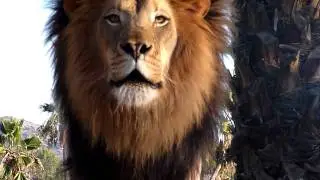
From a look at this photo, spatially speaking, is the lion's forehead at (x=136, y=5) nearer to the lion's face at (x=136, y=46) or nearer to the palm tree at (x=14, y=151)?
the lion's face at (x=136, y=46)

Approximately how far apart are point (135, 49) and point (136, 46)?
0.01 m

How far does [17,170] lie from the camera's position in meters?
19.5

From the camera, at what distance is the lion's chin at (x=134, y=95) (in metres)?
2.16

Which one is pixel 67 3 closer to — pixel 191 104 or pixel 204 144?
pixel 191 104

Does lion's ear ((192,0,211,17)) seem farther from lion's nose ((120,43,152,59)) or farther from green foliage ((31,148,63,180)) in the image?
green foliage ((31,148,63,180))

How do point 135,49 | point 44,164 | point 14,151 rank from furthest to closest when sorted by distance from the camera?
point 44,164 → point 14,151 → point 135,49

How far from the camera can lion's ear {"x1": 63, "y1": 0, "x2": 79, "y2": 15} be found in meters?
2.43

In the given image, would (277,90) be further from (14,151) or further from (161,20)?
(14,151)

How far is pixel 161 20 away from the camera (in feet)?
7.45

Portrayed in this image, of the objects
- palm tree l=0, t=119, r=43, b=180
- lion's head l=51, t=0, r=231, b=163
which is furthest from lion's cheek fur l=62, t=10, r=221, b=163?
palm tree l=0, t=119, r=43, b=180

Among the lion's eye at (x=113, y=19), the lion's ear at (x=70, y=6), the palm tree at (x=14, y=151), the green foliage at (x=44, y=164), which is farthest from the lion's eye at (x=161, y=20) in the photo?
the palm tree at (x=14, y=151)

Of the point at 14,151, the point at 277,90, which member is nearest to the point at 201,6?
the point at 277,90

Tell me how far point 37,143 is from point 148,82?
18.4 m

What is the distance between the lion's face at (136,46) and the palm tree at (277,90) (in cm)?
89
